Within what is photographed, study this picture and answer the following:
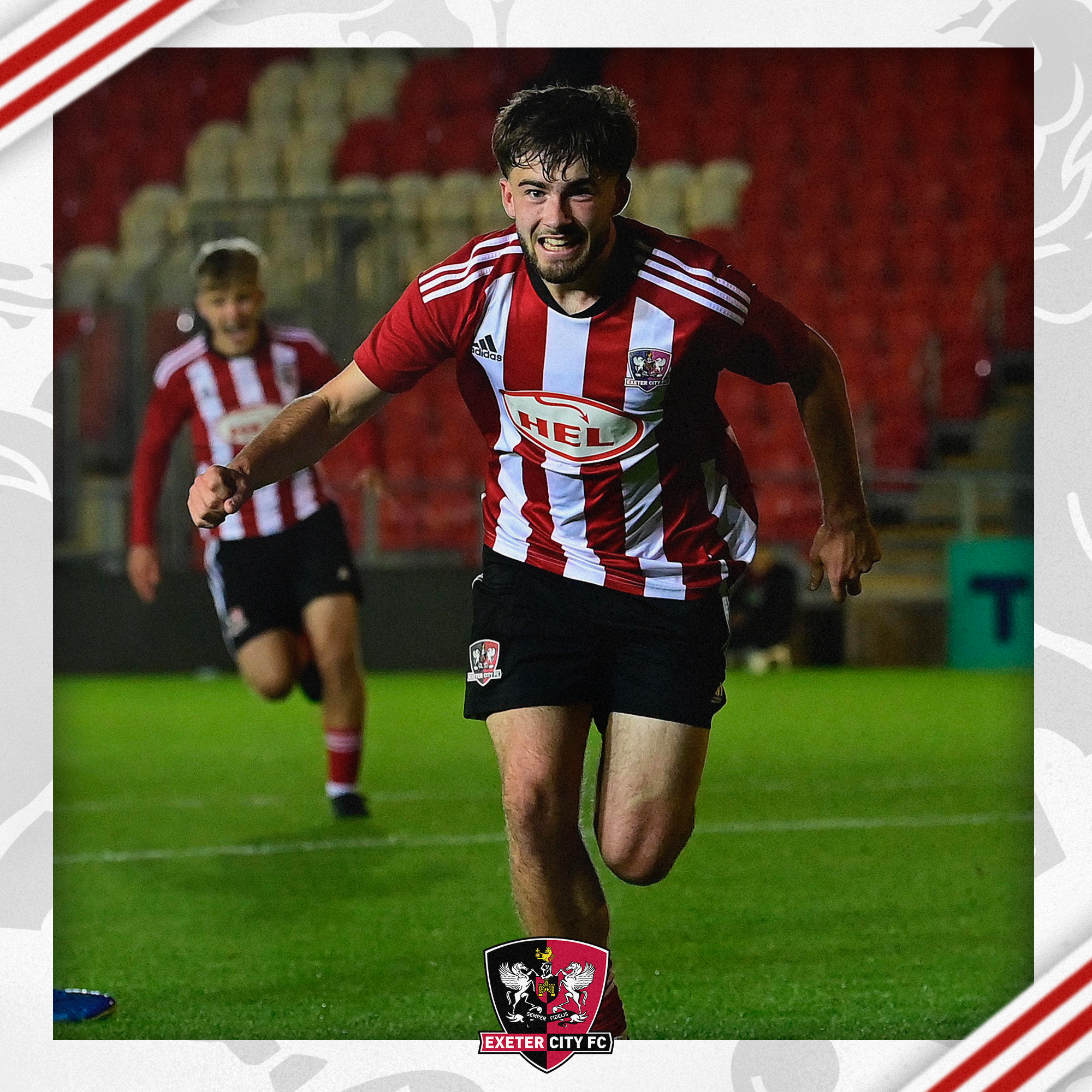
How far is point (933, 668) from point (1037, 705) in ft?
17.5

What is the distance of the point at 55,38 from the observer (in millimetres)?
2506

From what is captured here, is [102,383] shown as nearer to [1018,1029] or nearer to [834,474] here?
[834,474]

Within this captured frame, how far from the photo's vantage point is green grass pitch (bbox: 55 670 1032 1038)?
104 inches

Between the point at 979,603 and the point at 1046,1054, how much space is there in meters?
5.08

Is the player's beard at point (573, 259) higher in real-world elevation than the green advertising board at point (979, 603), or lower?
higher

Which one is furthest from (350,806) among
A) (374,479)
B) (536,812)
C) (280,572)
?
(536,812)

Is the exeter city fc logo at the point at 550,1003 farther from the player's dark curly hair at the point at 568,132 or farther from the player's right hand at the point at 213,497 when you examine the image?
the player's dark curly hair at the point at 568,132

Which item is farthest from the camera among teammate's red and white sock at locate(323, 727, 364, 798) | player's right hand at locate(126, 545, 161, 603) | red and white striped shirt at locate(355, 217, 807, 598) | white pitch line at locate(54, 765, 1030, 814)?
white pitch line at locate(54, 765, 1030, 814)

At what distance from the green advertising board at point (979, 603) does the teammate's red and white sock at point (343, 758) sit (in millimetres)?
3248

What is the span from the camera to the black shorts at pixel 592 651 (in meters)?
2.49

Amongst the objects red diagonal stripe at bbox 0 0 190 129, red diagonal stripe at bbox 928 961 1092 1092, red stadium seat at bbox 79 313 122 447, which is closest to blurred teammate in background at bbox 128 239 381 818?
red stadium seat at bbox 79 313 122 447

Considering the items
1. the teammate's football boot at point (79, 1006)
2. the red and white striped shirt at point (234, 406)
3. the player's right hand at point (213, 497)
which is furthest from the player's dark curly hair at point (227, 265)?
the teammate's football boot at point (79, 1006)

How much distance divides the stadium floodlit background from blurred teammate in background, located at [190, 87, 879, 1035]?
0.76ft

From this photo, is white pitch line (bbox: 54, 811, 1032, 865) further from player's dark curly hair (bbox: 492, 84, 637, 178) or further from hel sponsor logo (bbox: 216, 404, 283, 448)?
player's dark curly hair (bbox: 492, 84, 637, 178)
